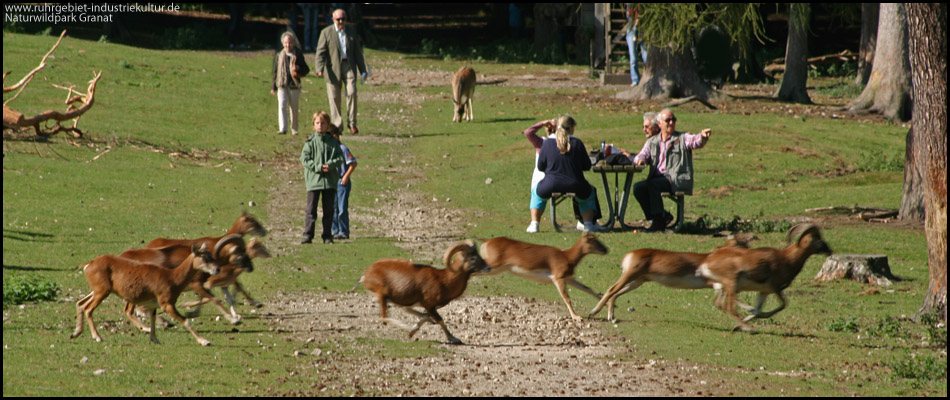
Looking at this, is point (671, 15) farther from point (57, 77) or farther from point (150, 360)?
point (150, 360)

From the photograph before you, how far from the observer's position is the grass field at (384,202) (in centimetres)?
876

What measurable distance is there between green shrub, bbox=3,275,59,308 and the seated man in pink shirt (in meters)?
8.08

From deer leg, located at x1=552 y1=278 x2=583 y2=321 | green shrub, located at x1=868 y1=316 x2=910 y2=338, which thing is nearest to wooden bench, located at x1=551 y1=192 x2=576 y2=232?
deer leg, located at x1=552 y1=278 x2=583 y2=321

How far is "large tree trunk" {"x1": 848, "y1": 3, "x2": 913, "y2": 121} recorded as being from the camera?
28.9m

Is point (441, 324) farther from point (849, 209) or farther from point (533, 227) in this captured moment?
point (849, 209)

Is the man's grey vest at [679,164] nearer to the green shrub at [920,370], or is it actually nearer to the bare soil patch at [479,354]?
the bare soil patch at [479,354]

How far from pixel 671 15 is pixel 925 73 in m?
16.4

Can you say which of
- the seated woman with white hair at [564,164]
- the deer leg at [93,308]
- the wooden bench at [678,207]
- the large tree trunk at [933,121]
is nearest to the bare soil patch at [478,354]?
the deer leg at [93,308]

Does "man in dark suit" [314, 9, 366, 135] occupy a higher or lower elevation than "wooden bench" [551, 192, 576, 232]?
higher

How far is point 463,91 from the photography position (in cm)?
2825

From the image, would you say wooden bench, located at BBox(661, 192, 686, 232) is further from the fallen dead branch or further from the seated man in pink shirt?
the fallen dead branch

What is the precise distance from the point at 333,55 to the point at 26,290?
13.7m

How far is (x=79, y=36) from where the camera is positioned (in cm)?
4166

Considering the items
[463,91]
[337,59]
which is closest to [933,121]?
[337,59]
